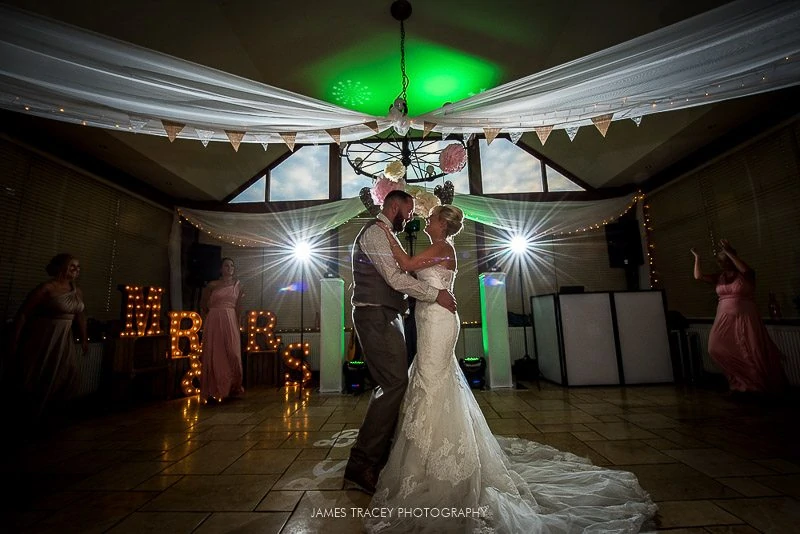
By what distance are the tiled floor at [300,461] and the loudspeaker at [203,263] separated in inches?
96.0

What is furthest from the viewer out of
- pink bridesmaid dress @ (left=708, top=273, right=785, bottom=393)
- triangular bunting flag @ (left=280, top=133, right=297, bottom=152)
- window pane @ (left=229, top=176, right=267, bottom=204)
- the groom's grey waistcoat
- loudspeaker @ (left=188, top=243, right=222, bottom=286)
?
window pane @ (left=229, top=176, right=267, bottom=204)

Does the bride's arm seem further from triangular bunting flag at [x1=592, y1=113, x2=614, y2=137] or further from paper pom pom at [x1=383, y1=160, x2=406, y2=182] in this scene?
paper pom pom at [x1=383, y1=160, x2=406, y2=182]

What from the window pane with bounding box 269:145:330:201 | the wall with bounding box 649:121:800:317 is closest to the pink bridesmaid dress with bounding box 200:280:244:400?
the window pane with bounding box 269:145:330:201

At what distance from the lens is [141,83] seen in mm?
1941

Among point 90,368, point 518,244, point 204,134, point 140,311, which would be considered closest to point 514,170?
point 518,244

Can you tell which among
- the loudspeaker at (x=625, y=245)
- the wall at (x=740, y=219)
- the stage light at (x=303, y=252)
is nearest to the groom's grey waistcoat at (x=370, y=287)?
the stage light at (x=303, y=252)

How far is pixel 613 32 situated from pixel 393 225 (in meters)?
3.67

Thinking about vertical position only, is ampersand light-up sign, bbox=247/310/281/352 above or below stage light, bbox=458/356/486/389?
above

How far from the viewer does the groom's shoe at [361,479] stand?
1.96 meters

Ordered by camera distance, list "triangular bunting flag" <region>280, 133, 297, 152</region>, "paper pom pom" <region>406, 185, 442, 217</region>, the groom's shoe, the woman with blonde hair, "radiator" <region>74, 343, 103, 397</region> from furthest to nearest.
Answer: "radiator" <region>74, 343, 103, 397</region>
"paper pom pom" <region>406, 185, 442, 217</region>
the woman with blonde hair
"triangular bunting flag" <region>280, 133, 297, 152</region>
the groom's shoe

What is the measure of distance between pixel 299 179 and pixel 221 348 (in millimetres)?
3730

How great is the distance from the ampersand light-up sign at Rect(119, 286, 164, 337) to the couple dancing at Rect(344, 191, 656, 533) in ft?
13.2

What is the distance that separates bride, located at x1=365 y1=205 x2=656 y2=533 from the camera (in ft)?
4.99

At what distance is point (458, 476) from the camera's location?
171 centimetres
